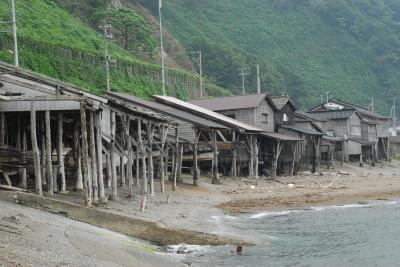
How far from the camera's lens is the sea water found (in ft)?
54.8

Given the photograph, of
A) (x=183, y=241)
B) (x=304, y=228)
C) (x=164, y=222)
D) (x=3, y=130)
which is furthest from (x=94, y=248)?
→ (x=304, y=228)

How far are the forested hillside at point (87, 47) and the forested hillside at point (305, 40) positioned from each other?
75.7 feet

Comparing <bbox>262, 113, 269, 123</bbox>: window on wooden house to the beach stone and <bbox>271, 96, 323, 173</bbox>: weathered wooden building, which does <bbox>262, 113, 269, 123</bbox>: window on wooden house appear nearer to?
<bbox>271, 96, 323, 173</bbox>: weathered wooden building

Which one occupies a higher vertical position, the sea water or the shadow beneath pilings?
the shadow beneath pilings

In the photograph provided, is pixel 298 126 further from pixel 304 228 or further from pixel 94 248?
pixel 94 248

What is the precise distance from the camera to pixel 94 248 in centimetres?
1347

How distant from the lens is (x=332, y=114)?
6278cm

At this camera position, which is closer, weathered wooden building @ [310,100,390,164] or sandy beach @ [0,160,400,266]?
sandy beach @ [0,160,400,266]

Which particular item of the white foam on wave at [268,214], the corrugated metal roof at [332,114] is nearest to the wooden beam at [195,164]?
the white foam on wave at [268,214]

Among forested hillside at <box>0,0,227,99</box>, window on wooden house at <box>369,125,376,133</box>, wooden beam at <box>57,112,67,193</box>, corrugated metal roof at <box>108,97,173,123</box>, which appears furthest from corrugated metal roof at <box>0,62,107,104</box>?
window on wooden house at <box>369,125,376,133</box>

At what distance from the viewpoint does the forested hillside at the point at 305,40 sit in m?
104

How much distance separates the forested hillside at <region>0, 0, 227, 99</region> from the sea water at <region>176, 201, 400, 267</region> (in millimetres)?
25631

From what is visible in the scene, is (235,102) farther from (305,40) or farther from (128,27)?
(305,40)

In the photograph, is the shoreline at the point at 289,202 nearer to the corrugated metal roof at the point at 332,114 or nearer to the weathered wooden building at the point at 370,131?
the corrugated metal roof at the point at 332,114
